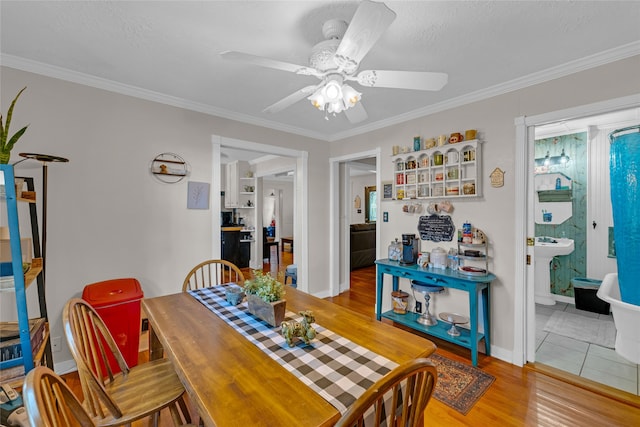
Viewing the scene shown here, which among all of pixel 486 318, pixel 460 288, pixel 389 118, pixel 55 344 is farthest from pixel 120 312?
pixel 389 118

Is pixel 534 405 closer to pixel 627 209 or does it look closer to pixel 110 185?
pixel 627 209

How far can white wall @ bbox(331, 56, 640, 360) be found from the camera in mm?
1957

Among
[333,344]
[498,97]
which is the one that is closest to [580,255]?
[498,97]

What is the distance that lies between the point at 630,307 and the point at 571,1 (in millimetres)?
2343

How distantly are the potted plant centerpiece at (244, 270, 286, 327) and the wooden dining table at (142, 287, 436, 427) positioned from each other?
163 mm

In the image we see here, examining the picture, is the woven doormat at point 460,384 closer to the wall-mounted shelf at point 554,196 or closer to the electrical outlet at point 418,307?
the electrical outlet at point 418,307

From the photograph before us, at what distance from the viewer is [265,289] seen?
1.43 metres

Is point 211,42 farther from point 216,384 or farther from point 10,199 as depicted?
point 216,384

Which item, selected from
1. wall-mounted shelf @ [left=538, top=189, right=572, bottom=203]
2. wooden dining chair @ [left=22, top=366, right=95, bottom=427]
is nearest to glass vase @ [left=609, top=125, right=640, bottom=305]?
wall-mounted shelf @ [left=538, top=189, right=572, bottom=203]

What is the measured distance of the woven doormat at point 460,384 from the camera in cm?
188

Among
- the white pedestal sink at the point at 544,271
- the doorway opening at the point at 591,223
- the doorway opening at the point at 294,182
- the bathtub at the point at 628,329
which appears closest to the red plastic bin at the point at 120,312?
the doorway opening at the point at 294,182

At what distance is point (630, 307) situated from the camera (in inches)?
85.6

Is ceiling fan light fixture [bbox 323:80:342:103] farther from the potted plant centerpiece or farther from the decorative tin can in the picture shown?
the decorative tin can

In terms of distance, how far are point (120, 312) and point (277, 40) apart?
229 cm
